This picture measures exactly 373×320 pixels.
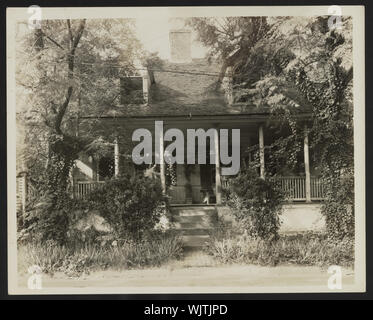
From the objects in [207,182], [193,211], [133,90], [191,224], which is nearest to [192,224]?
[191,224]

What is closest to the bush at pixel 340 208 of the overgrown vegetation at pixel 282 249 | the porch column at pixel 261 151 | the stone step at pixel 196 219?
the overgrown vegetation at pixel 282 249

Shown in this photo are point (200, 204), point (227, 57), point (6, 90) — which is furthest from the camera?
point (200, 204)

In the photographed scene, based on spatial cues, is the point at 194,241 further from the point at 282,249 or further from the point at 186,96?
the point at 186,96

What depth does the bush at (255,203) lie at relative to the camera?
7445 mm

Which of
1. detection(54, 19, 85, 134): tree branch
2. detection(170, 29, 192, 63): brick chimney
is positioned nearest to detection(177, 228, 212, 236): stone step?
detection(54, 19, 85, 134): tree branch

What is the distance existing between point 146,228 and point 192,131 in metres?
1.85

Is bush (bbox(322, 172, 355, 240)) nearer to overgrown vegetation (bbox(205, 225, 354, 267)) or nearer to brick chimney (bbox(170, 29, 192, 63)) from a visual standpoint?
overgrown vegetation (bbox(205, 225, 354, 267))

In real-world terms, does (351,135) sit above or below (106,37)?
below

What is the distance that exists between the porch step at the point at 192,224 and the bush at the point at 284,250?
197mm

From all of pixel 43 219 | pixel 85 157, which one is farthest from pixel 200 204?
pixel 43 219

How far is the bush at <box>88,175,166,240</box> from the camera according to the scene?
7.38m

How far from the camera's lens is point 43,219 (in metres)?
7.23

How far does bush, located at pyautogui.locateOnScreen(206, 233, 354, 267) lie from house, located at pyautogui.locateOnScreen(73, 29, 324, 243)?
24 cm

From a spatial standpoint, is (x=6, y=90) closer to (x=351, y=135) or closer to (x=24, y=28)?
(x=24, y=28)
